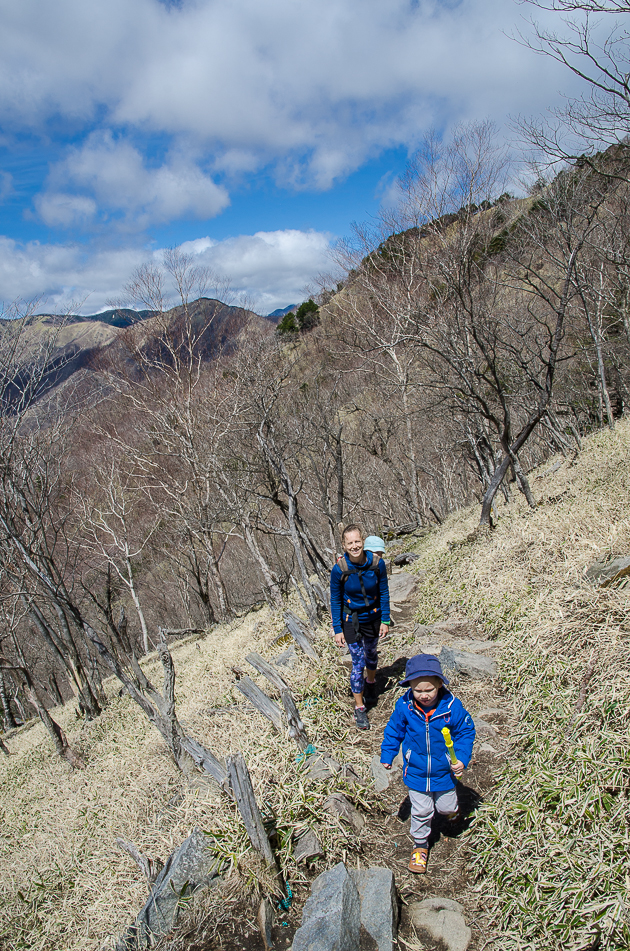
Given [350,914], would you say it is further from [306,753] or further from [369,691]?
[369,691]

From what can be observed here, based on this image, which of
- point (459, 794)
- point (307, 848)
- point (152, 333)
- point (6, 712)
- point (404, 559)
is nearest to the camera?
point (307, 848)

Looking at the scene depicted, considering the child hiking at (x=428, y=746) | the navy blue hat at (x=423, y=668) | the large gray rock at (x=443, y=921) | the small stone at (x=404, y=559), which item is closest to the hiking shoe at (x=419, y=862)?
the child hiking at (x=428, y=746)

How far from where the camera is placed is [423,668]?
3049 mm

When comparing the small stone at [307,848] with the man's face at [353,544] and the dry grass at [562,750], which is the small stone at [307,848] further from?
the man's face at [353,544]

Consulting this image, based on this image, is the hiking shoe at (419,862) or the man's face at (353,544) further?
the man's face at (353,544)

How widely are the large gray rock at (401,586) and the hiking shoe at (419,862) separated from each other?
509 cm

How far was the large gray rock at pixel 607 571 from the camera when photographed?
4.41m

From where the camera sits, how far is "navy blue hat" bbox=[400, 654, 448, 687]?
3.01m

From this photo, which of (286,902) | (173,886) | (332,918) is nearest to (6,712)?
(173,886)

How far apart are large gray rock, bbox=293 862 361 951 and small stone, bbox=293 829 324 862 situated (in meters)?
0.39

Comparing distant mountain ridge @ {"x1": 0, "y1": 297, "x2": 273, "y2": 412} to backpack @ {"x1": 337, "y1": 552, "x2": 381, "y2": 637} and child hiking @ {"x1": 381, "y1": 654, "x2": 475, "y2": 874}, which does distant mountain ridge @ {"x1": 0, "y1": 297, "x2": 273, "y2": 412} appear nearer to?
backpack @ {"x1": 337, "y1": 552, "x2": 381, "y2": 637}

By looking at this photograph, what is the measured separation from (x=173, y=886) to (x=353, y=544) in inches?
111

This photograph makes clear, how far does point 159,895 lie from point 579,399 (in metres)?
19.3

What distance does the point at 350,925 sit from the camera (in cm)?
273
